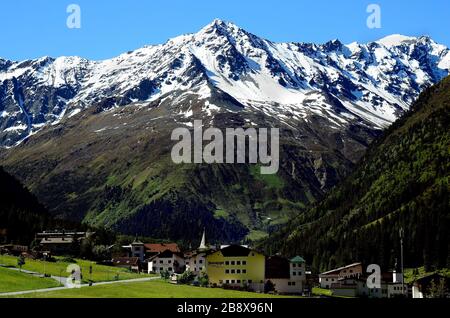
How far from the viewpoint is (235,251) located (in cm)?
15050

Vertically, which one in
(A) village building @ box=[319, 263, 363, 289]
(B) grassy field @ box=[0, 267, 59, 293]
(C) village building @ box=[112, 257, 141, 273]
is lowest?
(B) grassy field @ box=[0, 267, 59, 293]

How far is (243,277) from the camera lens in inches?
5876

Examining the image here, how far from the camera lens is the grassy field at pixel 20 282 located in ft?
298

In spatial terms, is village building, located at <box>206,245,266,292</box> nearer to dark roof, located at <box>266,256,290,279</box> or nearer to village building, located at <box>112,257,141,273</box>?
dark roof, located at <box>266,256,290,279</box>

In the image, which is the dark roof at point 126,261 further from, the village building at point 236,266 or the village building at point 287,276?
the village building at point 287,276

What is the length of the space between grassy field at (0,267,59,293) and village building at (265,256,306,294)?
54472 mm

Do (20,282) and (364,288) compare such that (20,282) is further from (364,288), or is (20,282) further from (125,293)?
(364,288)

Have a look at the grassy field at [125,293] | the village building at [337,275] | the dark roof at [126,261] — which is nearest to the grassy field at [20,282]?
the grassy field at [125,293]

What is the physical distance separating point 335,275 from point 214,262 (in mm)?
56618

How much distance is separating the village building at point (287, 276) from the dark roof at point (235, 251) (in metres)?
6.31

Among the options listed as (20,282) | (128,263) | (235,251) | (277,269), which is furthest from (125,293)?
(128,263)

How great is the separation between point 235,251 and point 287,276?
11.6 m

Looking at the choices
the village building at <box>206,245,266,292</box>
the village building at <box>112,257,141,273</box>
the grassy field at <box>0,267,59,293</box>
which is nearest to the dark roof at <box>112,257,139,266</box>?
the village building at <box>112,257,141,273</box>

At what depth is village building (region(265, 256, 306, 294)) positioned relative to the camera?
→ 487ft
